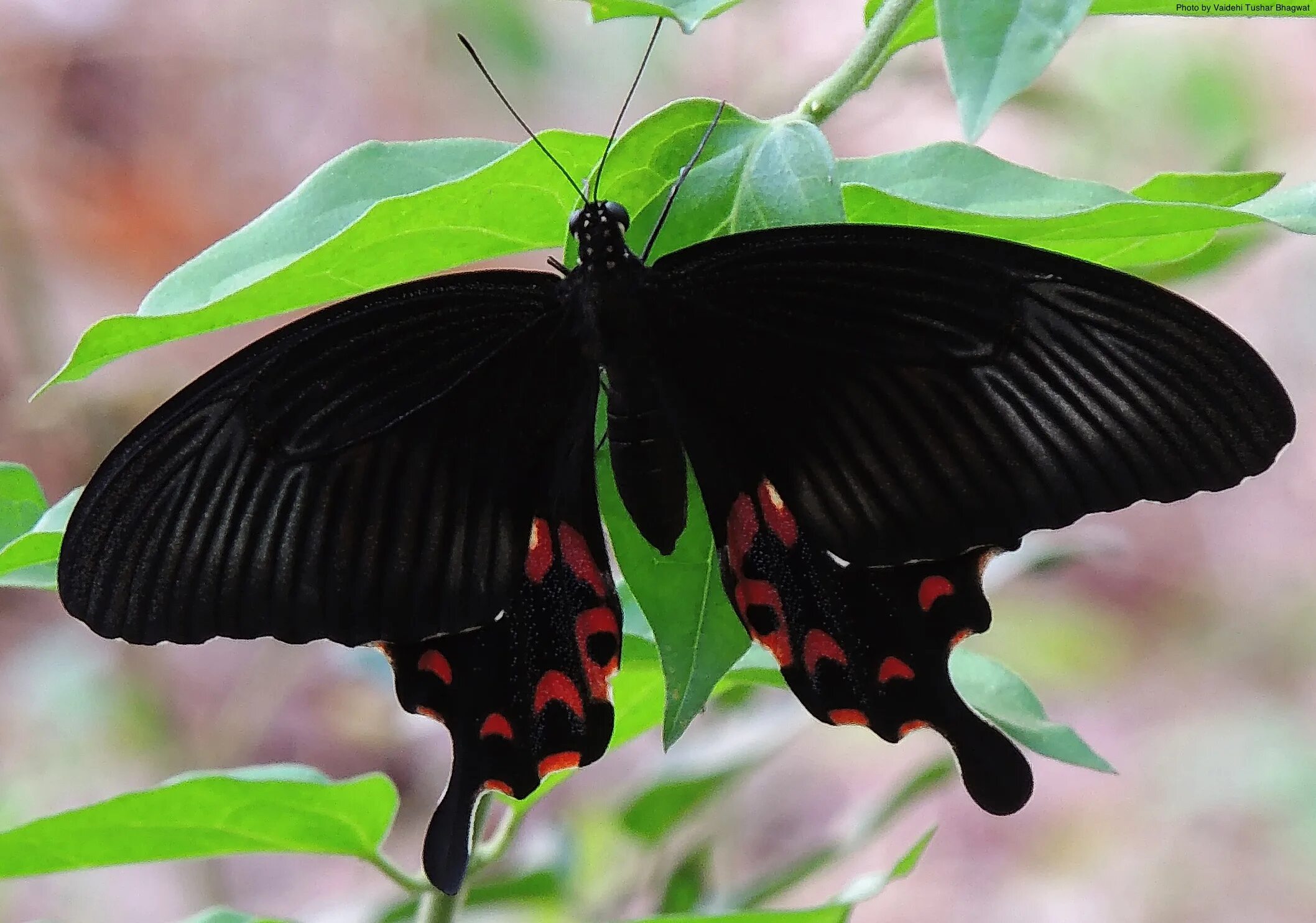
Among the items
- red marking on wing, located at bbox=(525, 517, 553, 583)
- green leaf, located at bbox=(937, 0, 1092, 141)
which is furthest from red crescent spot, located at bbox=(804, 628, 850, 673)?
green leaf, located at bbox=(937, 0, 1092, 141)

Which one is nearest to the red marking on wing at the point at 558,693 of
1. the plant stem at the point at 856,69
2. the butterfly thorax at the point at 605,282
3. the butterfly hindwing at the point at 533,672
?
the butterfly hindwing at the point at 533,672

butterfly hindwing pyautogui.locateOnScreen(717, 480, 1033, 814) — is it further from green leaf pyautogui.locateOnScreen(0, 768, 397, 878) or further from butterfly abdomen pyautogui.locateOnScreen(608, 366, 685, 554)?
green leaf pyautogui.locateOnScreen(0, 768, 397, 878)

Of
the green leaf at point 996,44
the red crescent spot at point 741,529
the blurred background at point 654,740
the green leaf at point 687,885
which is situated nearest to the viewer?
the green leaf at point 996,44

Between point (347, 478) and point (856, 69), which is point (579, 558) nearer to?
point (347, 478)

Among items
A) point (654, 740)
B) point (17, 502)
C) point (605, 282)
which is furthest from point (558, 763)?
point (654, 740)

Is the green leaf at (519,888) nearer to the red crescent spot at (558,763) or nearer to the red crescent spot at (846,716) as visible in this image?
the red crescent spot at (558,763)
